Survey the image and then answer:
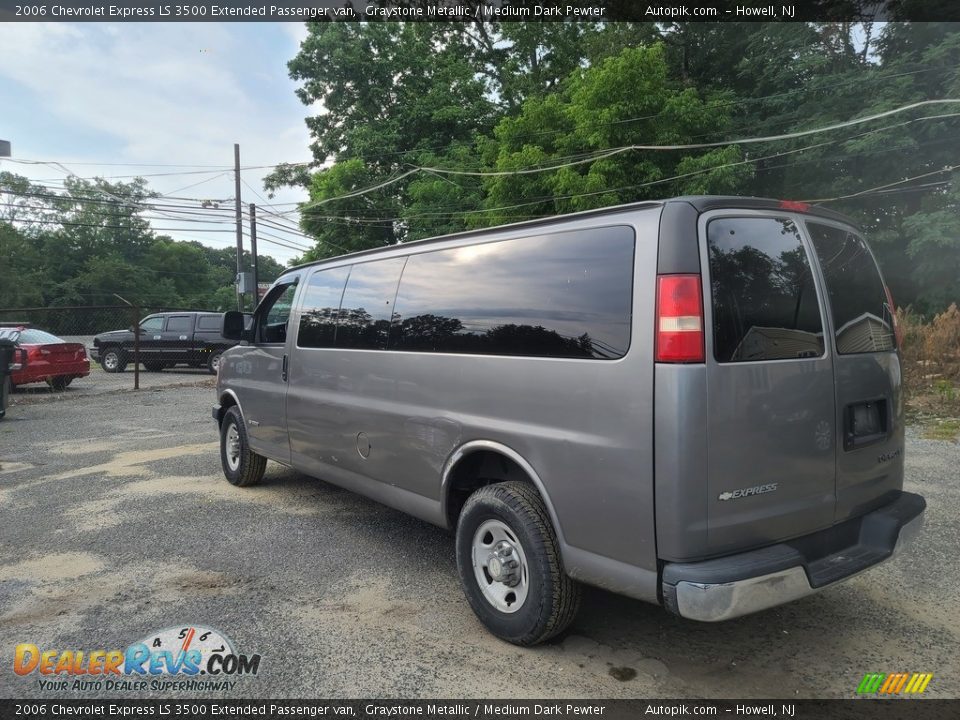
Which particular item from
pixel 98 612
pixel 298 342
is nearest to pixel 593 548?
pixel 98 612

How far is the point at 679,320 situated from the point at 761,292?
1.64 ft

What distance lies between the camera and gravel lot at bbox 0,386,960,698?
2881mm

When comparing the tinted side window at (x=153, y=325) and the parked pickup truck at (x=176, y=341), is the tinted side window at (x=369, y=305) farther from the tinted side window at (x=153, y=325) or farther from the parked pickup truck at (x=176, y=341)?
the tinted side window at (x=153, y=325)

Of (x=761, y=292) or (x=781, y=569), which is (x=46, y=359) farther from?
(x=781, y=569)

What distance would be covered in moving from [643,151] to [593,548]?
17.4 m

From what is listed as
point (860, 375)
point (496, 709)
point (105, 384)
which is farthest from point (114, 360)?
point (860, 375)

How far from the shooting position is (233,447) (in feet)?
20.4

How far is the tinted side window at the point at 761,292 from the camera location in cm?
266

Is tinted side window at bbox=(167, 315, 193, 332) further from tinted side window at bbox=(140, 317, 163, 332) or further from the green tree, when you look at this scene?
the green tree

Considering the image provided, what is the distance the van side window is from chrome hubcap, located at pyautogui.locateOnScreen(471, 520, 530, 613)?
107 inches

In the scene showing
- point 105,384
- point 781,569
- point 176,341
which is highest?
point 176,341

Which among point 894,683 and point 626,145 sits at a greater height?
point 626,145

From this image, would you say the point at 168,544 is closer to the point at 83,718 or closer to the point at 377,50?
the point at 83,718

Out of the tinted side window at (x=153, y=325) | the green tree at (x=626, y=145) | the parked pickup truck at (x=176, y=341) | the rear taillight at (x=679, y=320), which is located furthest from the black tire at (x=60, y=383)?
the rear taillight at (x=679, y=320)
